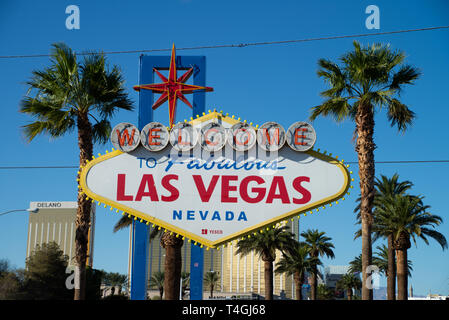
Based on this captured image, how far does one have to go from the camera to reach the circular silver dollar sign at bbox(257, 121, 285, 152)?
50.0ft

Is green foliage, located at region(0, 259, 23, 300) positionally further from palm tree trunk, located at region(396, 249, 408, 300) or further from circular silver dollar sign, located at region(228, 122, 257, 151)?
circular silver dollar sign, located at region(228, 122, 257, 151)

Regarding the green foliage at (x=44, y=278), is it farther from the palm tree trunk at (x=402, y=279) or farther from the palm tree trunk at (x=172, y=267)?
the palm tree trunk at (x=172, y=267)

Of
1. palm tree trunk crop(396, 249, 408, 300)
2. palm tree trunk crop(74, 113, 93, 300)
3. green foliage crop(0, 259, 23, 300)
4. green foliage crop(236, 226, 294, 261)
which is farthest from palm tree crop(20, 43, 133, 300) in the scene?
green foliage crop(0, 259, 23, 300)

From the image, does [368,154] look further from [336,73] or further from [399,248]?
[399,248]

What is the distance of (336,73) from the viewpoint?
70.1ft

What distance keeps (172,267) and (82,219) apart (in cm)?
343

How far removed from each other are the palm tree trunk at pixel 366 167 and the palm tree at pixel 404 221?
17.6 m

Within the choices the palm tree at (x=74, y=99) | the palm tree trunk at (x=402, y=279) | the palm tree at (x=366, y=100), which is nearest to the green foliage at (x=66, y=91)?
the palm tree at (x=74, y=99)

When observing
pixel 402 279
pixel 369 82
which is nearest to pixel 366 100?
pixel 369 82

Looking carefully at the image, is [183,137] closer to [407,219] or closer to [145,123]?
[145,123]

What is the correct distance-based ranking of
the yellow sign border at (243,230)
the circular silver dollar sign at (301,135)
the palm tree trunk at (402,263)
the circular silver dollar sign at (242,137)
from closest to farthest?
1. the yellow sign border at (243,230)
2. the circular silver dollar sign at (301,135)
3. the circular silver dollar sign at (242,137)
4. the palm tree trunk at (402,263)

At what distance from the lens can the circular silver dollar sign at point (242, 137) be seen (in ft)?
50.3
